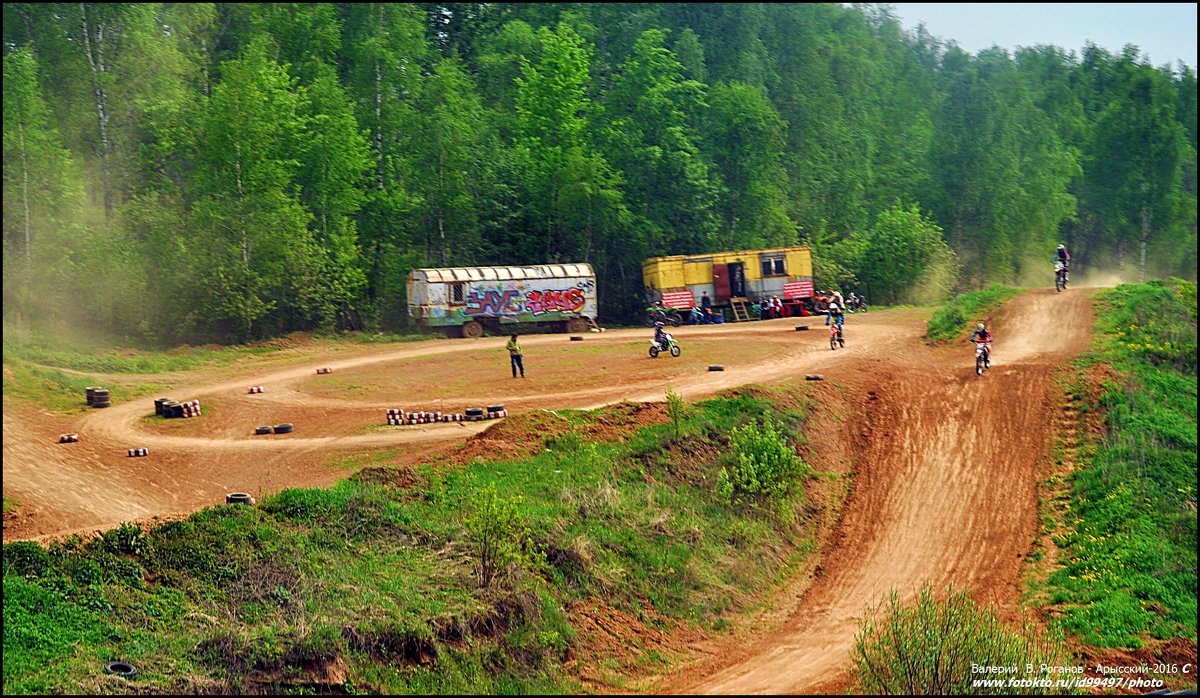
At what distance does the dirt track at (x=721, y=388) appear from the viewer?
2495 cm

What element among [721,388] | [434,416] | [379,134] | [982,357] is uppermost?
[379,134]

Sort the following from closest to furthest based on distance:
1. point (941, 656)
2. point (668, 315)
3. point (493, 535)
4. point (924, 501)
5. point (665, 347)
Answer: point (941, 656), point (493, 535), point (924, 501), point (665, 347), point (668, 315)

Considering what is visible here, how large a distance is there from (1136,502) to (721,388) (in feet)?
41.5

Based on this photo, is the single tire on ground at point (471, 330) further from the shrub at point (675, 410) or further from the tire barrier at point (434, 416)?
the shrub at point (675, 410)

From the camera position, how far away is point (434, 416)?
108 feet

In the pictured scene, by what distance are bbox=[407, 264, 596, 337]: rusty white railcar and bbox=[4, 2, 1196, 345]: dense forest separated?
4032 millimetres

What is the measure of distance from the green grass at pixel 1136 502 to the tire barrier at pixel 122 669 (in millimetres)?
17428

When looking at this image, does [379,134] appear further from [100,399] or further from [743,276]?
[100,399]

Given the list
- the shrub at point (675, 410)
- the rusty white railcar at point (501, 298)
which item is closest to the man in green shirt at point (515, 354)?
the shrub at point (675, 410)

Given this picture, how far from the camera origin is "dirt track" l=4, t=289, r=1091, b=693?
25.0m

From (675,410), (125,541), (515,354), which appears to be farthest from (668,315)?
(125,541)

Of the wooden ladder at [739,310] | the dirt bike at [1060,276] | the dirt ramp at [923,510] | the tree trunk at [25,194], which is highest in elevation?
the tree trunk at [25,194]

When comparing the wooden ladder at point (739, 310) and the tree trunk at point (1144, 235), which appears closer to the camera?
the wooden ladder at point (739, 310)

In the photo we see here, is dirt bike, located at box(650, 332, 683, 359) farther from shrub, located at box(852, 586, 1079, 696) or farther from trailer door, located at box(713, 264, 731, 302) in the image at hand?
shrub, located at box(852, 586, 1079, 696)
